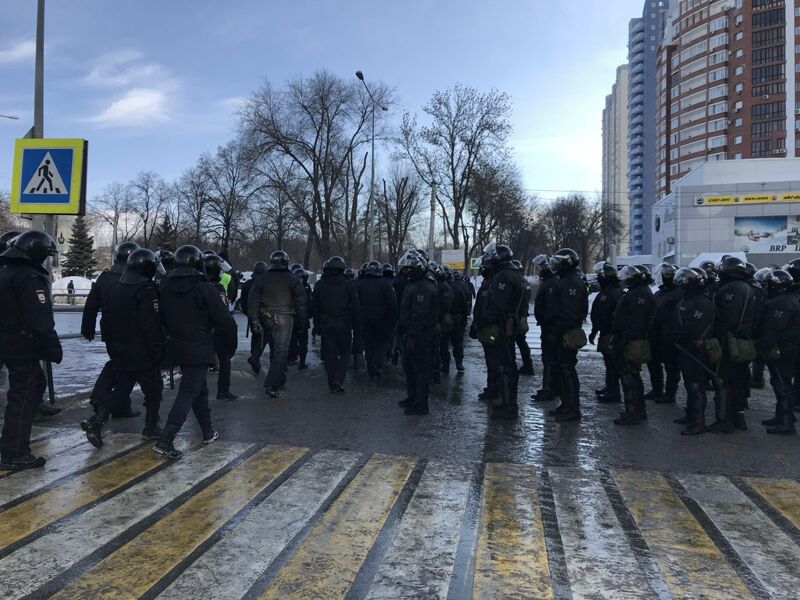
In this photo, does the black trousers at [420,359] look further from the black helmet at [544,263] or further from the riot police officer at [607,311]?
the black helmet at [544,263]

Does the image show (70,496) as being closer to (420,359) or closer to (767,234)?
(420,359)

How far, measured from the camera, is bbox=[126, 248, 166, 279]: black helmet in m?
6.11

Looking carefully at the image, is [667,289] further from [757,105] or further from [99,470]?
[757,105]

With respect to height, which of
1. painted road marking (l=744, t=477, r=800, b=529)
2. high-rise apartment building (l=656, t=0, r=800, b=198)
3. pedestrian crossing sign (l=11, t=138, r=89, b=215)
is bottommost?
painted road marking (l=744, t=477, r=800, b=529)

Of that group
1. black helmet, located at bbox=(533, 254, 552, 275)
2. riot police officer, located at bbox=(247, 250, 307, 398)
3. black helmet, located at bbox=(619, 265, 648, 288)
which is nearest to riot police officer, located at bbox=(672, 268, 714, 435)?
black helmet, located at bbox=(619, 265, 648, 288)

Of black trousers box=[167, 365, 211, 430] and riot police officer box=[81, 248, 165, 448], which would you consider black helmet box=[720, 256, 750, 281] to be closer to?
black trousers box=[167, 365, 211, 430]

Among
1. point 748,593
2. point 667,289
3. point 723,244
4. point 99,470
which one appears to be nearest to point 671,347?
point 667,289

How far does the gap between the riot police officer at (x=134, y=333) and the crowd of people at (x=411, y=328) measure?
0.01 m

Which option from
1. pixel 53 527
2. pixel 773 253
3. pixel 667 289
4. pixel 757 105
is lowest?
pixel 53 527

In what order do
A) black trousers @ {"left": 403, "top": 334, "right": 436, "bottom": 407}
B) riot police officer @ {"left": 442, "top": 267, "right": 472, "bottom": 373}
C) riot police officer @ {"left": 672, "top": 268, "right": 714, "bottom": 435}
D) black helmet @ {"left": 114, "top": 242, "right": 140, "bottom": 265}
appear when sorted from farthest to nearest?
riot police officer @ {"left": 442, "top": 267, "right": 472, "bottom": 373}, black trousers @ {"left": 403, "top": 334, "right": 436, "bottom": 407}, black helmet @ {"left": 114, "top": 242, "right": 140, "bottom": 265}, riot police officer @ {"left": 672, "top": 268, "right": 714, "bottom": 435}

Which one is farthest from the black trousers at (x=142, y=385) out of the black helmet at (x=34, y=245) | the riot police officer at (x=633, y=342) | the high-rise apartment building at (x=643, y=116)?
the high-rise apartment building at (x=643, y=116)

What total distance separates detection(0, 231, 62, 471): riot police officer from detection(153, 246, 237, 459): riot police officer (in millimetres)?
988

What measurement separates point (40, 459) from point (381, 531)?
322 centimetres

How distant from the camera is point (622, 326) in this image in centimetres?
726
